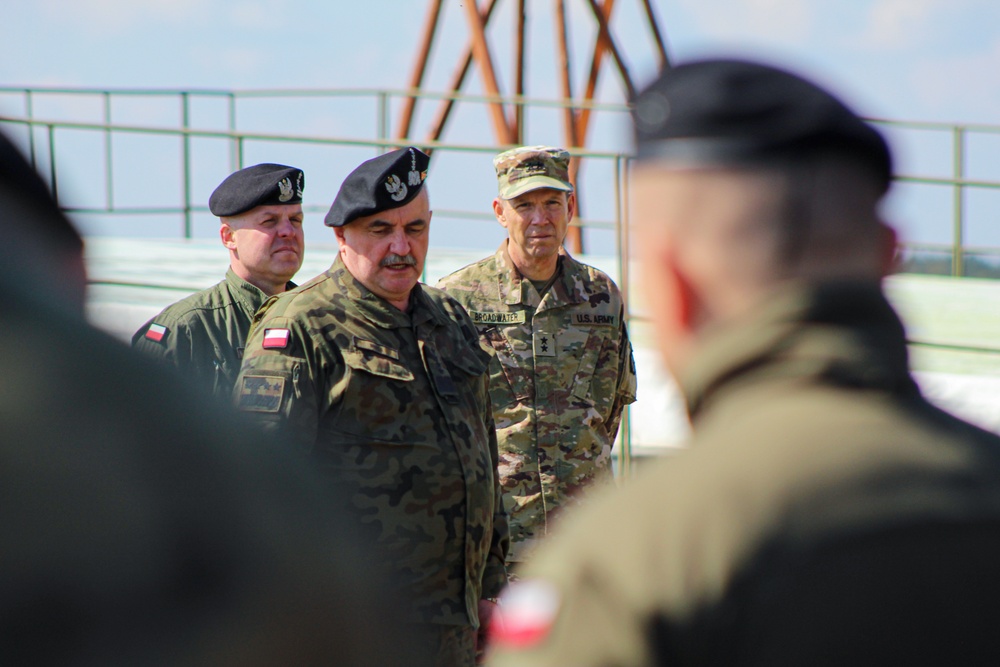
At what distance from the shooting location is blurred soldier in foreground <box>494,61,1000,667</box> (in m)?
1.05

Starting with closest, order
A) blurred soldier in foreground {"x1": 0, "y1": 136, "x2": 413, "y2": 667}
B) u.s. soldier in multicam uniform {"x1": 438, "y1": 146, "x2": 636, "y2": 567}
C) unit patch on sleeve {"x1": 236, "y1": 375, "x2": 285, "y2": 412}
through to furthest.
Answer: blurred soldier in foreground {"x1": 0, "y1": 136, "x2": 413, "y2": 667}, unit patch on sleeve {"x1": 236, "y1": 375, "x2": 285, "y2": 412}, u.s. soldier in multicam uniform {"x1": 438, "y1": 146, "x2": 636, "y2": 567}

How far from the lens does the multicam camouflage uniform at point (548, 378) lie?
4.91 m

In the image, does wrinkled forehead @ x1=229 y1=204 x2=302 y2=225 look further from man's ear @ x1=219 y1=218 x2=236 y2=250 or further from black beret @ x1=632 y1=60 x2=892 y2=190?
black beret @ x1=632 y1=60 x2=892 y2=190

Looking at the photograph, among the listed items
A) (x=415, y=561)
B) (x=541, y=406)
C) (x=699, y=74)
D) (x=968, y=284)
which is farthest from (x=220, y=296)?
(x=968, y=284)

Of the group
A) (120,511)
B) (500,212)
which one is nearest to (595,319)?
(500,212)

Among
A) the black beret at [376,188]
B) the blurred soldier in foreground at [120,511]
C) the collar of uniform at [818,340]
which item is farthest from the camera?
the black beret at [376,188]

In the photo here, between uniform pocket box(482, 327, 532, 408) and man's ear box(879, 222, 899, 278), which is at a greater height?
man's ear box(879, 222, 899, 278)

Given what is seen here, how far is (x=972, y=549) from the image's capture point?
1.09 m

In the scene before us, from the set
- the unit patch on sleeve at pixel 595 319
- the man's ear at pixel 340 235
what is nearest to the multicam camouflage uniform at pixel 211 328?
the man's ear at pixel 340 235

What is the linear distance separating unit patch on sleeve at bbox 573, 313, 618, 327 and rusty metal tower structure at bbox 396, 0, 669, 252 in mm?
9274

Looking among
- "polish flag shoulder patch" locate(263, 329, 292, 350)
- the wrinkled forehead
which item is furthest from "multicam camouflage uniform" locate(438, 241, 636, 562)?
"polish flag shoulder patch" locate(263, 329, 292, 350)

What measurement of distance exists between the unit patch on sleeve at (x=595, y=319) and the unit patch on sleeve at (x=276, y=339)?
1942mm

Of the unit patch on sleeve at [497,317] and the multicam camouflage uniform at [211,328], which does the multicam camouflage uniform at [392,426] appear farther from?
the unit patch on sleeve at [497,317]

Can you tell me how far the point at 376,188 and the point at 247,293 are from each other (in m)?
1.37
